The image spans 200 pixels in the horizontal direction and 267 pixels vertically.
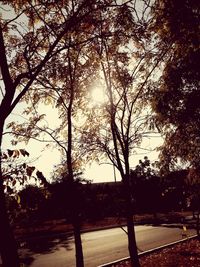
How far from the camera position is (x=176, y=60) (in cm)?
A: 1336

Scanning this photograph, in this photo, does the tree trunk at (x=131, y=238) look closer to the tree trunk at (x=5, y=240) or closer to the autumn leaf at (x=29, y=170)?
the tree trunk at (x=5, y=240)

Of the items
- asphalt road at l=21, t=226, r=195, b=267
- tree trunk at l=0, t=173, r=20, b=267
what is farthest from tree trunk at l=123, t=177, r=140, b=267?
tree trunk at l=0, t=173, r=20, b=267

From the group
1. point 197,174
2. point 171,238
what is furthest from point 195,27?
point 171,238

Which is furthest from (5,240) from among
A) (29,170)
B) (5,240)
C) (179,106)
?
(179,106)

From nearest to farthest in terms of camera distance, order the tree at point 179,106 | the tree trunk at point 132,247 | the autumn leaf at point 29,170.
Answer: the autumn leaf at point 29,170 → the tree trunk at point 132,247 → the tree at point 179,106

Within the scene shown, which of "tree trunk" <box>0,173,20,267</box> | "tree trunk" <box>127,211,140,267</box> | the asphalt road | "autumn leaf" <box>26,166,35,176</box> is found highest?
"autumn leaf" <box>26,166,35,176</box>

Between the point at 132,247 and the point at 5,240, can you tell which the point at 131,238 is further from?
the point at 5,240

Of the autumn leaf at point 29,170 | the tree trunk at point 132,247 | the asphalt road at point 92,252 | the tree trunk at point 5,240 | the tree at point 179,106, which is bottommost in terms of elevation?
the asphalt road at point 92,252

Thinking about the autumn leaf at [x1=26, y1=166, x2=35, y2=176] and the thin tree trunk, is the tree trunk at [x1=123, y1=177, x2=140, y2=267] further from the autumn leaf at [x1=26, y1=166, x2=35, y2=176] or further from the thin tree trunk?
the autumn leaf at [x1=26, y1=166, x2=35, y2=176]

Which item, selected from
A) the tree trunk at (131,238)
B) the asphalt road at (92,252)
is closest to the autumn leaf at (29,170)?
the tree trunk at (131,238)

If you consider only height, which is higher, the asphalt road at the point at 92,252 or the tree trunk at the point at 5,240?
the tree trunk at the point at 5,240

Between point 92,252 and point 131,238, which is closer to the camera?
point 131,238

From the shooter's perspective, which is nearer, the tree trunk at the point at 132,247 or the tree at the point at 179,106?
the tree trunk at the point at 132,247

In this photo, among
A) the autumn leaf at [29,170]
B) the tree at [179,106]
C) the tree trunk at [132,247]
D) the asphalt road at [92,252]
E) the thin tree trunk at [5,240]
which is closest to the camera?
the autumn leaf at [29,170]
